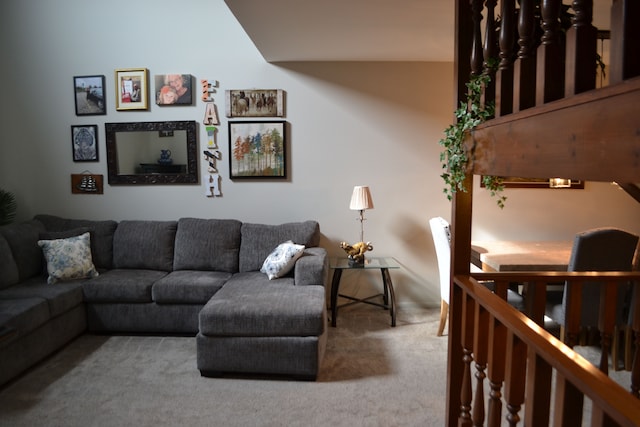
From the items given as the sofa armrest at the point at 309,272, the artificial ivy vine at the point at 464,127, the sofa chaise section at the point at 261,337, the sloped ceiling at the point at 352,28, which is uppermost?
the sloped ceiling at the point at 352,28

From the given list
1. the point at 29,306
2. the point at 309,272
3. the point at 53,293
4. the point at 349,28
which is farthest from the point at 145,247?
the point at 349,28

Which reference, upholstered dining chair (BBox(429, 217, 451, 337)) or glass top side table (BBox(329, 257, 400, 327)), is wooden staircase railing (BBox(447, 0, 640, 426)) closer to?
upholstered dining chair (BBox(429, 217, 451, 337))

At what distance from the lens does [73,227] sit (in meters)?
4.12

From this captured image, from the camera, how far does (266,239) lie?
397 cm

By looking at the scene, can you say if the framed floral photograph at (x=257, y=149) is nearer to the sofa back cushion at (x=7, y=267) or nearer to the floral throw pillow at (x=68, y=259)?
the floral throw pillow at (x=68, y=259)

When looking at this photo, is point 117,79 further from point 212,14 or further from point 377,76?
point 377,76

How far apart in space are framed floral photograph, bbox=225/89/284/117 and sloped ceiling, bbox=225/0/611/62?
33 centimetres

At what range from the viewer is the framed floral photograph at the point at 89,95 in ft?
14.0

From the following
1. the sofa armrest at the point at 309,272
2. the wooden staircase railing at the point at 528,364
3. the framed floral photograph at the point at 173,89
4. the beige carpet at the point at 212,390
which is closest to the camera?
the wooden staircase railing at the point at 528,364

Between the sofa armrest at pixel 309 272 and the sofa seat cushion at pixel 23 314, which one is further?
the sofa armrest at pixel 309 272

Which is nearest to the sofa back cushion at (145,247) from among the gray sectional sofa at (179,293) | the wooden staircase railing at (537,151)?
the gray sectional sofa at (179,293)

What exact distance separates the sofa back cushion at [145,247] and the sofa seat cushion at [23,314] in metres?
0.95

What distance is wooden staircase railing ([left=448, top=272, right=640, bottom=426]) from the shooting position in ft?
3.47

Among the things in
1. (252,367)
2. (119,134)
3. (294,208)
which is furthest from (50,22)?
(252,367)
